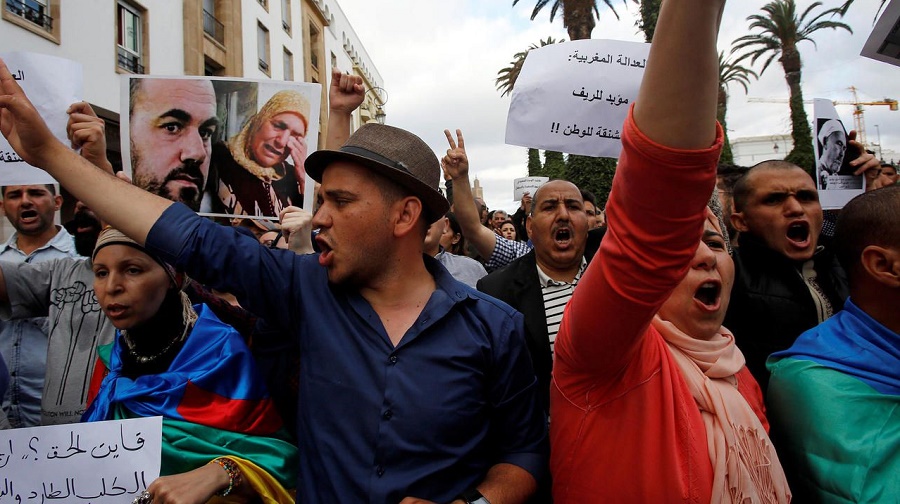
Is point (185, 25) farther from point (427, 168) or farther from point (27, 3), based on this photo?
point (427, 168)

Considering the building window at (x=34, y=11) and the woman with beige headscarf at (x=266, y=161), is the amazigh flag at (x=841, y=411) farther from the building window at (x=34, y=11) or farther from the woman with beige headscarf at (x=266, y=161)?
the building window at (x=34, y=11)

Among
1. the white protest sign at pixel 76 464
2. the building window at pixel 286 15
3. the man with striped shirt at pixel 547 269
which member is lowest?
the white protest sign at pixel 76 464

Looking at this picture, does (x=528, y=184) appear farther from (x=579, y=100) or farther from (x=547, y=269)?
(x=547, y=269)

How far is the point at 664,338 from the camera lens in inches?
61.3

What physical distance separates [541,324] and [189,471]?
62.3 inches

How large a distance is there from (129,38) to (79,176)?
1267cm

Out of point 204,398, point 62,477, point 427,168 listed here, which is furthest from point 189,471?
point 427,168

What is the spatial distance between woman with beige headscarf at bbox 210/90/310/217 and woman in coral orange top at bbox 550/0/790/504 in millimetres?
1974

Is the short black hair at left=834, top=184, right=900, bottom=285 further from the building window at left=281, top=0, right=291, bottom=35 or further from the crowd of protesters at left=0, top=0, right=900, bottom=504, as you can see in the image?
the building window at left=281, top=0, right=291, bottom=35

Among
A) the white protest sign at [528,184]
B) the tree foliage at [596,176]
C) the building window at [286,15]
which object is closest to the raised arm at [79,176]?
the white protest sign at [528,184]

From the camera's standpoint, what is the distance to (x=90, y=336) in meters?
2.41

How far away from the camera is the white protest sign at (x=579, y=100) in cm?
312

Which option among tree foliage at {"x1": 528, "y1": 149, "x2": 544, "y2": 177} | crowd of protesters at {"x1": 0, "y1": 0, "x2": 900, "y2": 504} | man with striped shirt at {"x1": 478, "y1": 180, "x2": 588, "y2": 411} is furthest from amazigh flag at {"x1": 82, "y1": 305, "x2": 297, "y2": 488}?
tree foliage at {"x1": 528, "y1": 149, "x2": 544, "y2": 177}

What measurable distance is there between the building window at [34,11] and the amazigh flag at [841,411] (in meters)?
11.1
